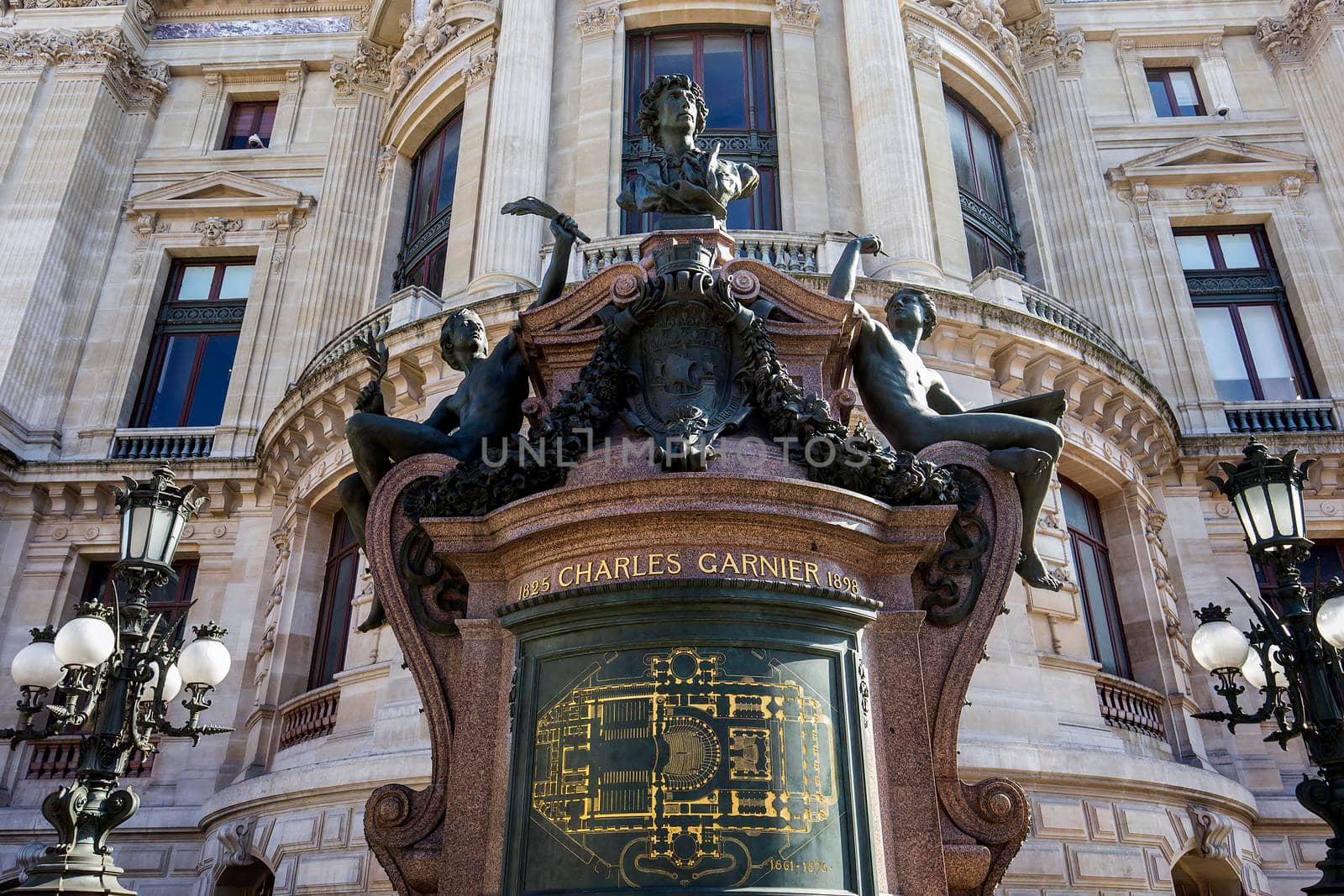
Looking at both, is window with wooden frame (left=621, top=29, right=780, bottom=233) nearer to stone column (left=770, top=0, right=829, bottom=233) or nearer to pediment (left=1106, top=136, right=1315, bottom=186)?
stone column (left=770, top=0, right=829, bottom=233)

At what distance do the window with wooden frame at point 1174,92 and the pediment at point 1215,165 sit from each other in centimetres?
166

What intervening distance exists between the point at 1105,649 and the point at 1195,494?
181 inches

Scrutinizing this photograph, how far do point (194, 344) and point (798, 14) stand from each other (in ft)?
47.2

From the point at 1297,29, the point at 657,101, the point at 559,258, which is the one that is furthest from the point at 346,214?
the point at 1297,29

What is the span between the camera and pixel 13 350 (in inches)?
789

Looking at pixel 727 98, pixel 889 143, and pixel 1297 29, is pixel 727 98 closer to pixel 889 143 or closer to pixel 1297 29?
pixel 889 143

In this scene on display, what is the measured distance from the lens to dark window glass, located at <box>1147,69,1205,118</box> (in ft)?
77.6

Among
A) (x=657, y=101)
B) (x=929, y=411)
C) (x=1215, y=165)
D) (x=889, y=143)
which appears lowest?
(x=929, y=411)

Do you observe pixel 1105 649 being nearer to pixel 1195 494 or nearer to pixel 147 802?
pixel 1195 494

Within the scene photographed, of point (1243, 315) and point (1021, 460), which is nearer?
point (1021, 460)

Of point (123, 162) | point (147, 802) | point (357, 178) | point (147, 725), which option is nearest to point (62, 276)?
point (123, 162)

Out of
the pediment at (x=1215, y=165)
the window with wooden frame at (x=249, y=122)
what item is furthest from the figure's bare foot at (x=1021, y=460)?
the window with wooden frame at (x=249, y=122)

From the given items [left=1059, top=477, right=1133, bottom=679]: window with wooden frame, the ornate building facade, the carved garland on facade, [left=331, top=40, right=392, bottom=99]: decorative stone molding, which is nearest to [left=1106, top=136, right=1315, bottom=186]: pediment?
the ornate building facade

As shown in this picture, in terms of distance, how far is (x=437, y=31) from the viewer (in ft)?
67.7
